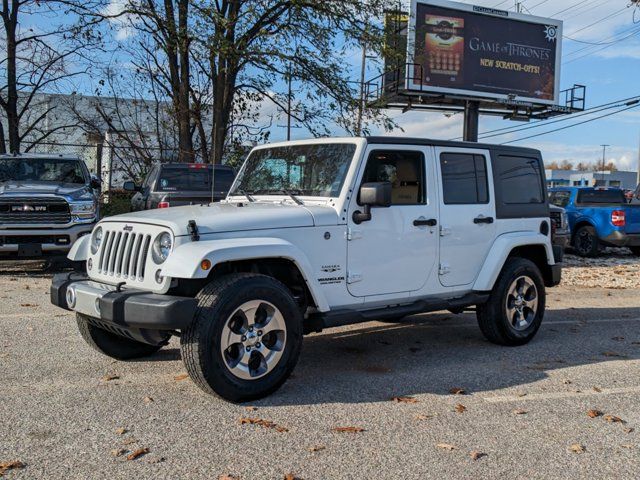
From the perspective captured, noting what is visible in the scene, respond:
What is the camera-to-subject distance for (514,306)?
265 inches

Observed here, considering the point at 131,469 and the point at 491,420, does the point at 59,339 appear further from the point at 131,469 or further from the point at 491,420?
the point at 491,420

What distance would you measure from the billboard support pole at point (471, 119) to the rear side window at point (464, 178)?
22853 mm

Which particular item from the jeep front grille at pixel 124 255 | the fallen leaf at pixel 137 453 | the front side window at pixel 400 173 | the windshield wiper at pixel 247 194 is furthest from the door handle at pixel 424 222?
the fallen leaf at pixel 137 453

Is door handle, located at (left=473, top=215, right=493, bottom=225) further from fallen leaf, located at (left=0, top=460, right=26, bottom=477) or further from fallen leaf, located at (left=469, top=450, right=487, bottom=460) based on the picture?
fallen leaf, located at (left=0, top=460, right=26, bottom=477)

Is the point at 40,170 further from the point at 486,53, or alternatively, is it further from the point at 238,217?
the point at 486,53

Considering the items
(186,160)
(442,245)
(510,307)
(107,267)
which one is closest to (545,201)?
(510,307)

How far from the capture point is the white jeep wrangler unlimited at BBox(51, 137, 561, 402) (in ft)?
14.8

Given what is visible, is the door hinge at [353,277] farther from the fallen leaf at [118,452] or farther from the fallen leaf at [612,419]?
the fallen leaf at [118,452]

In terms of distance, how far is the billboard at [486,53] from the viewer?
1062 inches

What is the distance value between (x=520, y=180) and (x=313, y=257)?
10.0 feet

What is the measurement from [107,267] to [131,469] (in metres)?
1.96

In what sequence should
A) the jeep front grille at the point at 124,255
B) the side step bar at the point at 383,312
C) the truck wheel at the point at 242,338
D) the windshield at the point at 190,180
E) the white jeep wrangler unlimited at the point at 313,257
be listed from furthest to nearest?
the windshield at the point at 190,180 < the side step bar at the point at 383,312 < the jeep front grille at the point at 124,255 < the white jeep wrangler unlimited at the point at 313,257 < the truck wheel at the point at 242,338

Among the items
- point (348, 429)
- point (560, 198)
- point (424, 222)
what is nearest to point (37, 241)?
point (424, 222)

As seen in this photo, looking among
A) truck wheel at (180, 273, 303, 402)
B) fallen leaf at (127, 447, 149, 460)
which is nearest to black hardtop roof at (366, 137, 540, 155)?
truck wheel at (180, 273, 303, 402)
